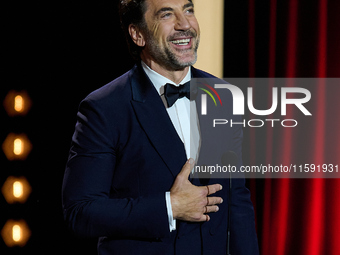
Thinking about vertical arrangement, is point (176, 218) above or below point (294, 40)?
below

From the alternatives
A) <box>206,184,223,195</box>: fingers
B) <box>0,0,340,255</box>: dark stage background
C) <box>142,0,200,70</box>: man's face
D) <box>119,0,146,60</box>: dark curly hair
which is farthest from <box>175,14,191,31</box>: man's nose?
<box>0,0,340,255</box>: dark stage background

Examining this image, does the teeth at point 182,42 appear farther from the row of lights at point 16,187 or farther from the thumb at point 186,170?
the row of lights at point 16,187

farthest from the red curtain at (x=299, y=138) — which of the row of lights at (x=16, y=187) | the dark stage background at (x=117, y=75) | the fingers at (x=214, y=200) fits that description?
the row of lights at (x=16, y=187)

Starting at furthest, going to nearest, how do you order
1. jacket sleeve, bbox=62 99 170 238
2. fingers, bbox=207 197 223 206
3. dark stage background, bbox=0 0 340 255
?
1. dark stage background, bbox=0 0 340 255
2. fingers, bbox=207 197 223 206
3. jacket sleeve, bbox=62 99 170 238

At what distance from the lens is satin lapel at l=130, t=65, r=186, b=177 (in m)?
1.54

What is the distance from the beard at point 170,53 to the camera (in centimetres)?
171

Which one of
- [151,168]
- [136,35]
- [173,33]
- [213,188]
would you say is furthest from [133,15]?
[213,188]

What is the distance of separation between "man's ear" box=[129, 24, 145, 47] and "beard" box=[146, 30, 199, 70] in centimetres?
8

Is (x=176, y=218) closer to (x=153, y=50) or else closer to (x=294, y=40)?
(x=153, y=50)

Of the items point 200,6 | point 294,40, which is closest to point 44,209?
point 200,6

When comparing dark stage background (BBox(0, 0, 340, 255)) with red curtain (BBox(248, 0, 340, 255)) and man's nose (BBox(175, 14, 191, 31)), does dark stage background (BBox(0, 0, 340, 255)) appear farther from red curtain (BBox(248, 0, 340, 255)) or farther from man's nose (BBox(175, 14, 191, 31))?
man's nose (BBox(175, 14, 191, 31))

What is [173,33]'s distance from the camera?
1.72 metres

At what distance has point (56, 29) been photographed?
2.86m

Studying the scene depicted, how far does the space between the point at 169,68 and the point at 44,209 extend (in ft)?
5.64
